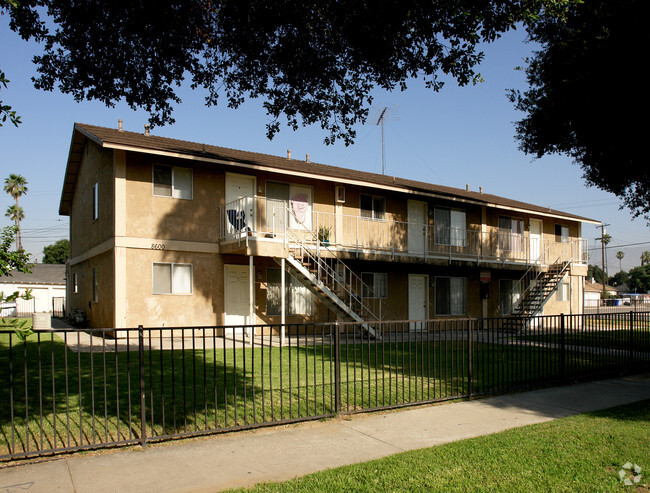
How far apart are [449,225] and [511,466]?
20.9 m

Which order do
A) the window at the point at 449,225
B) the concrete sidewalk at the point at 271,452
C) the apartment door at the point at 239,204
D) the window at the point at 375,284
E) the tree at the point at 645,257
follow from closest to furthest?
1. the concrete sidewalk at the point at 271,452
2. the apartment door at the point at 239,204
3. the window at the point at 375,284
4. the window at the point at 449,225
5. the tree at the point at 645,257

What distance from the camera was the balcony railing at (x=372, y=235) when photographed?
18.5m

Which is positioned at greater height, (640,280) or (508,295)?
(508,295)

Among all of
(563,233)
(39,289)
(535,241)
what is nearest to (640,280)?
(563,233)

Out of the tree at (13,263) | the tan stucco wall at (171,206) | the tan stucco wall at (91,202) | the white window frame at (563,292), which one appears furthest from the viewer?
the white window frame at (563,292)

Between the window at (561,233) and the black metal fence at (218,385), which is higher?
the window at (561,233)

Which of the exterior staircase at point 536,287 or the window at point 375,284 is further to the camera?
the exterior staircase at point 536,287

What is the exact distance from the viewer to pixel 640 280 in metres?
110

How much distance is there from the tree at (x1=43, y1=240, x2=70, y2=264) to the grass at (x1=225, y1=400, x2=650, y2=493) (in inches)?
3029

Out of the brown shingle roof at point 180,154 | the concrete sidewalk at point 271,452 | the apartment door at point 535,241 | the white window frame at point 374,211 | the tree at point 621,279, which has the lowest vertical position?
the tree at point 621,279

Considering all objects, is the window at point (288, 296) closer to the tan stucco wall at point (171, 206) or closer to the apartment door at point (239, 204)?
the apartment door at point (239, 204)

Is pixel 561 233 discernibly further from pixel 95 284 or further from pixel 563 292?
pixel 95 284

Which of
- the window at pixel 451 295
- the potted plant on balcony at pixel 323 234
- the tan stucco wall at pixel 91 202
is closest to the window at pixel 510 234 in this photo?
the window at pixel 451 295

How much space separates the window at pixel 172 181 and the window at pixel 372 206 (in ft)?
24.6
